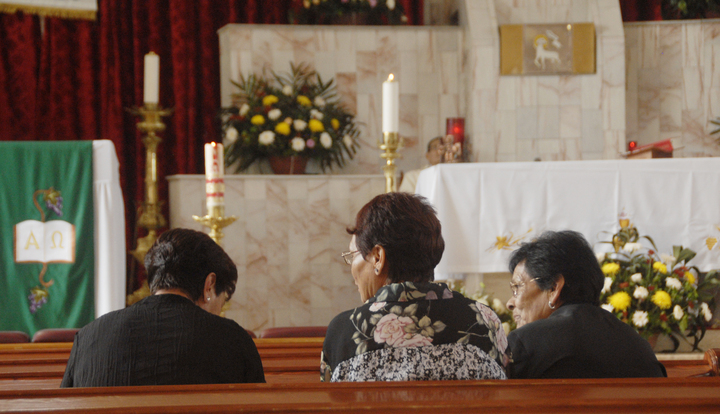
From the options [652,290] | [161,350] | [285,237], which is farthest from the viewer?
[285,237]

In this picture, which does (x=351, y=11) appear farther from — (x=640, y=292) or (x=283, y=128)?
(x=640, y=292)

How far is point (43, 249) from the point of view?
11.3 ft

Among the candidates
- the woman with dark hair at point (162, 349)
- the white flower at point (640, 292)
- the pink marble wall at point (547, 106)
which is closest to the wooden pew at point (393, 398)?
the woman with dark hair at point (162, 349)

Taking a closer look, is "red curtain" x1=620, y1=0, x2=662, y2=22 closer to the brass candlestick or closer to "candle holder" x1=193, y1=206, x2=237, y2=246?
the brass candlestick

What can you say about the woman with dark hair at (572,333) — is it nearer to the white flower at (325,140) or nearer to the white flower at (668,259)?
the white flower at (668,259)

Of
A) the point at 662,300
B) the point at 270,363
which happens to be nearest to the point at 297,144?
the point at 662,300

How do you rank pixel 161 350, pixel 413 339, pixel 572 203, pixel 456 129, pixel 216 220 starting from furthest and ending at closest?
pixel 456 129, pixel 572 203, pixel 216 220, pixel 161 350, pixel 413 339

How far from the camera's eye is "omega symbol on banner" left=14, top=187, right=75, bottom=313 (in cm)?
342

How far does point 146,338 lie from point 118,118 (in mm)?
A: 4354

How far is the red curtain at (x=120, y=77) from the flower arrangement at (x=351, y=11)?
1.68ft

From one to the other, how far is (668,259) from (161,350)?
2535mm

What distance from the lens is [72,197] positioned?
3477 millimetres

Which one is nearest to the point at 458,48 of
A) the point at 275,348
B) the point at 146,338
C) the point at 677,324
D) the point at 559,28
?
the point at 559,28

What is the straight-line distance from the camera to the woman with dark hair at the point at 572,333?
148 centimetres
